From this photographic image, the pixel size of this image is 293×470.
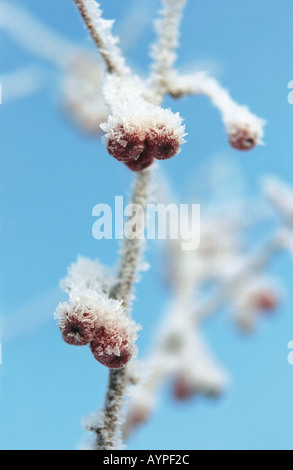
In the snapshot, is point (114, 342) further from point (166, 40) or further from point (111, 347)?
point (166, 40)

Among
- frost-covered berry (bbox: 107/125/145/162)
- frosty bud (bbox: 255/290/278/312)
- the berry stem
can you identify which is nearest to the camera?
frost-covered berry (bbox: 107/125/145/162)

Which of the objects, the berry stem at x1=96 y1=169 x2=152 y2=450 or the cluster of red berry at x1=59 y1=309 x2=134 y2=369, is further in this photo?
the berry stem at x1=96 y1=169 x2=152 y2=450

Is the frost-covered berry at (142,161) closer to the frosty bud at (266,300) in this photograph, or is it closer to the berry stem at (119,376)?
the berry stem at (119,376)

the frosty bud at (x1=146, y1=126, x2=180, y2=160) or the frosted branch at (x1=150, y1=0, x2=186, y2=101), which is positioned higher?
the frosted branch at (x1=150, y1=0, x2=186, y2=101)

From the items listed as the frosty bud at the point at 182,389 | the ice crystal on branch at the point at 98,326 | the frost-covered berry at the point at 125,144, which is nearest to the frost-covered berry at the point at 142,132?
the frost-covered berry at the point at 125,144

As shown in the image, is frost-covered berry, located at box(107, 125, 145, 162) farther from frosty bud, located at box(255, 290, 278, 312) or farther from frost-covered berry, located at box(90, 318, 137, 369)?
frosty bud, located at box(255, 290, 278, 312)

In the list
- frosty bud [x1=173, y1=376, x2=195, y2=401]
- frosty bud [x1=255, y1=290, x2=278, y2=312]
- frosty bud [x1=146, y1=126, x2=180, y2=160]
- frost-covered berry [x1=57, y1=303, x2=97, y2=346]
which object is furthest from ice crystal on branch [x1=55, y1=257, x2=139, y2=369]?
frosty bud [x1=255, y1=290, x2=278, y2=312]
